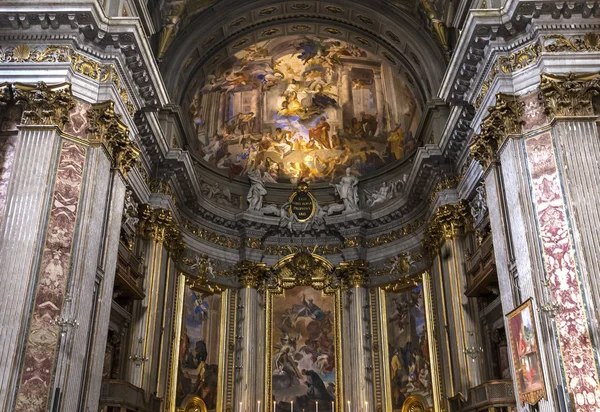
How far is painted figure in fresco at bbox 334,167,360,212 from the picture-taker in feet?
74.3

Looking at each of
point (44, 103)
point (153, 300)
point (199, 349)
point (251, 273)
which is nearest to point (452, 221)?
point (251, 273)

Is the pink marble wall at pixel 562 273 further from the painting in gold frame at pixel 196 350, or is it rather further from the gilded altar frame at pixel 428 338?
the painting in gold frame at pixel 196 350

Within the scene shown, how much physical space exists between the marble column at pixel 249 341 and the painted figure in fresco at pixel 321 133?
5.52 metres

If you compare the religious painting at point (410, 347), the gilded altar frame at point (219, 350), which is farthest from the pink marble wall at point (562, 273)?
the gilded altar frame at point (219, 350)

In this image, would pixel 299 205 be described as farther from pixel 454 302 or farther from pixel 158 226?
pixel 454 302

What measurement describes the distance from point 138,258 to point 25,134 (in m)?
5.68

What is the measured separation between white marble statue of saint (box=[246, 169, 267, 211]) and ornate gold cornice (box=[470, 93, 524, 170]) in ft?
36.4

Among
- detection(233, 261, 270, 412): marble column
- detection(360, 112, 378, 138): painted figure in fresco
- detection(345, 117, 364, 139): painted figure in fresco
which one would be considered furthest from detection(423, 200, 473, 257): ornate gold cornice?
detection(233, 261, 270, 412): marble column

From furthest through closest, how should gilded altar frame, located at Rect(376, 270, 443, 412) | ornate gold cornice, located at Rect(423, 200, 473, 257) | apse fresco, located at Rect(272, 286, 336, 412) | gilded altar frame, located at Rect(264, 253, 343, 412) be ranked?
gilded altar frame, located at Rect(264, 253, 343, 412), apse fresco, located at Rect(272, 286, 336, 412), gilded altar frame, located at Rect(376, 270, 443, 412), ornate gold cornice, located at Rect(423, 200, 473, 257)

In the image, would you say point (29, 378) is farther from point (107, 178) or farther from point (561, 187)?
point (561, 187)

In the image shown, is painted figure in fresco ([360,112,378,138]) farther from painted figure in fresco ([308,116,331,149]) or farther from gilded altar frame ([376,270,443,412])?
gilded altar frame ([376,270,443,412])

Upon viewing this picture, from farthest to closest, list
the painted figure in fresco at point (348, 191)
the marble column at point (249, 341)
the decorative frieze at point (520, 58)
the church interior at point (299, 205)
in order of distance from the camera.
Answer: the painted figure in fresco at point (348, 191) → the marble column at point (249, 341) → the decorative frieze at point (520, 58) → the church interior at point (299, 205)

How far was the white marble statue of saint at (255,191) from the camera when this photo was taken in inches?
897

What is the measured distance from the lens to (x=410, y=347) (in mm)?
20125
